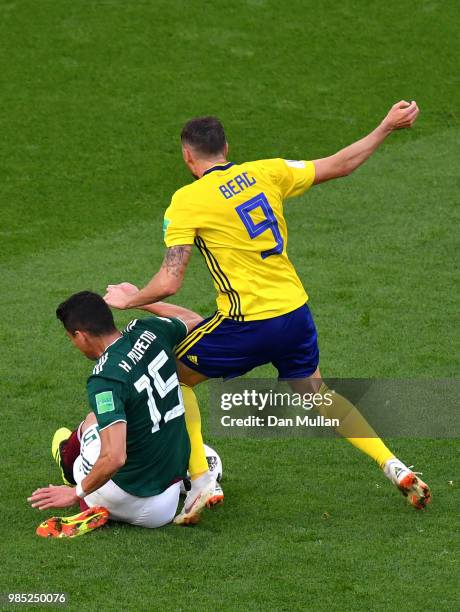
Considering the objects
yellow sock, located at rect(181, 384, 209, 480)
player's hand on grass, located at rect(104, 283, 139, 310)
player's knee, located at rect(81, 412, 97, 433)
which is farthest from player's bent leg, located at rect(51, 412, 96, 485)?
player's hand on grass, located at rect(104, 283, 139, 310)

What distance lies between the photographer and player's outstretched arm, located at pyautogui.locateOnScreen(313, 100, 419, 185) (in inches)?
242

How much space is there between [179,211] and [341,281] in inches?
160

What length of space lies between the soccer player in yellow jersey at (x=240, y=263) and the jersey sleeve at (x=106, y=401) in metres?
0.47

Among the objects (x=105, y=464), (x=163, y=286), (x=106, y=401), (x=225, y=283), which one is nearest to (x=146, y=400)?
(x=106, y=401)

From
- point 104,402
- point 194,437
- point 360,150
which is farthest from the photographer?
point 194,437

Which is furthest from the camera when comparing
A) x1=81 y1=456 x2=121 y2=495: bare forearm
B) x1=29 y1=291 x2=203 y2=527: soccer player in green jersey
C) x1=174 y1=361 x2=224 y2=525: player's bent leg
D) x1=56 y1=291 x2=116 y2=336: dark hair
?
x1=174 y1=361 x2=224 y2=525: player's bent leg

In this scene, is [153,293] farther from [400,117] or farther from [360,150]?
[400,117]

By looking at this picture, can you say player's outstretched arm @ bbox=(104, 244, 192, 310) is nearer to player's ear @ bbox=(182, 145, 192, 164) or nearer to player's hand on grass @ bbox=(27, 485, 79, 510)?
player's ear @ bbox=(182, 145, 192, 164)

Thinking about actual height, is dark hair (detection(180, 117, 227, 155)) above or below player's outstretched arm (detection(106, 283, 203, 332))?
above

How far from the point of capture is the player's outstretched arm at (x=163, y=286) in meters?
5.88

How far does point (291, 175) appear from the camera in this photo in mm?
6227

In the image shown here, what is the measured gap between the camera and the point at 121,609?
5117 millimetres

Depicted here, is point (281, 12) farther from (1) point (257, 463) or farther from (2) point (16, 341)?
(1) point (257, 463)

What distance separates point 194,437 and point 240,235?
3.70 feet
